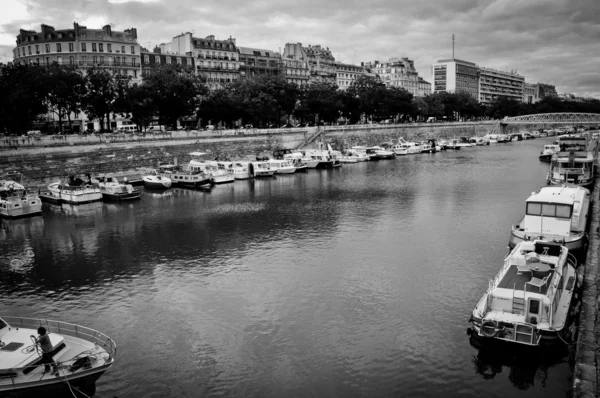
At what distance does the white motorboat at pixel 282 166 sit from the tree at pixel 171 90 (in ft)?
60.5

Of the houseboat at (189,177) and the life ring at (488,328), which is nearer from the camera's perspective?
the life ring at (488,328)

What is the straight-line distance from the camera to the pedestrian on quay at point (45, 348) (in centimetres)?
1478

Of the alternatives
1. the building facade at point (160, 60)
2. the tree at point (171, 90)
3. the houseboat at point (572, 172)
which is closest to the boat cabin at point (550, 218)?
the houseboat at point (572, 172)

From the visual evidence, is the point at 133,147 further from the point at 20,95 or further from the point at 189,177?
the point at 20,95

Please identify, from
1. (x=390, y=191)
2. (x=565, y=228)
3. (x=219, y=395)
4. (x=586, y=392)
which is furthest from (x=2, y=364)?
(x=390, y=191)

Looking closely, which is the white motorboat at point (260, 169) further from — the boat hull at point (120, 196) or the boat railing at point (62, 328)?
the boat railing at point (62, 328)

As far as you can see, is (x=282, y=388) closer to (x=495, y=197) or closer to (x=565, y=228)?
(x=565, y=228)

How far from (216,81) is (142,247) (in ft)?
287

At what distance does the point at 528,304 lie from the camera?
17750mm

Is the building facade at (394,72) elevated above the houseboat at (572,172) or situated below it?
above

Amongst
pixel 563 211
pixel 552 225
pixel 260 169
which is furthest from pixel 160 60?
pixel 563 211

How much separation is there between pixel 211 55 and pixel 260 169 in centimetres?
5699

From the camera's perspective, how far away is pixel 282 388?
16062mm

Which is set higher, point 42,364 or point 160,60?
point 160,60
